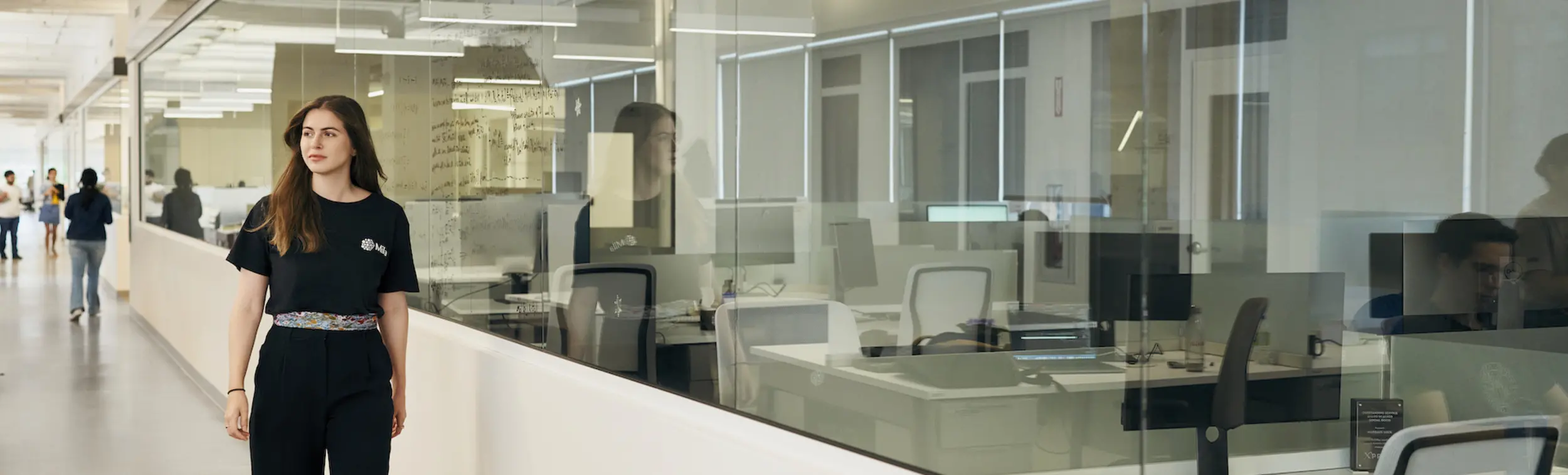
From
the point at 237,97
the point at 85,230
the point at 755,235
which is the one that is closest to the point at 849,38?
the point at 755,235

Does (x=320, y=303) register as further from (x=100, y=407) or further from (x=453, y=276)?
(x=100, y=407)

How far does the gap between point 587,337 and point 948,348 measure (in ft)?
4.55

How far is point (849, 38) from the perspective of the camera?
2.07 m

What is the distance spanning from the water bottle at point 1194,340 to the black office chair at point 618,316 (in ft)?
3.97

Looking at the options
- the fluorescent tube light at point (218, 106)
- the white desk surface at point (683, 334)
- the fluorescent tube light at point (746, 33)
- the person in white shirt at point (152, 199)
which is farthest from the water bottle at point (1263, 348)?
the person in white shirt at point (152, 199)

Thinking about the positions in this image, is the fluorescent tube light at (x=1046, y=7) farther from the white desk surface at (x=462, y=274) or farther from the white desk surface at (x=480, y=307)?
the white desk surface at (x=462, y=274)

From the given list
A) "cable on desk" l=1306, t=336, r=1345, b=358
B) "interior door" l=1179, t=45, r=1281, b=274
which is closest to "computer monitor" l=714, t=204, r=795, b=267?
"interior door" l=1179, t=45, r=1281, b=274

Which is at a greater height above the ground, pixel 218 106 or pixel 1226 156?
pixel 218 106

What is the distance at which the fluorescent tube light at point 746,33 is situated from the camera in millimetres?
2168

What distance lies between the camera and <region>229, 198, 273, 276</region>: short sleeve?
2.96m

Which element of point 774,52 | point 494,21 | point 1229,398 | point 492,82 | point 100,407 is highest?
point 494,21

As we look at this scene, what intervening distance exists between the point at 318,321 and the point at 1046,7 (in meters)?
1.85

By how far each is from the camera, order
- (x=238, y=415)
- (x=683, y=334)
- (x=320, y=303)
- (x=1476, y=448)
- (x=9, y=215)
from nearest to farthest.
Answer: (x=1476, y=448)
(x=683, y=334)
(x=320, y=303)
(x=238, y=415)
(x=9, y=215)

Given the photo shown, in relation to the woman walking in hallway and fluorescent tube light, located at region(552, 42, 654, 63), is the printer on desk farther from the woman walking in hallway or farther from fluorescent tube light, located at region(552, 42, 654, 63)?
the woman walking in hallway
